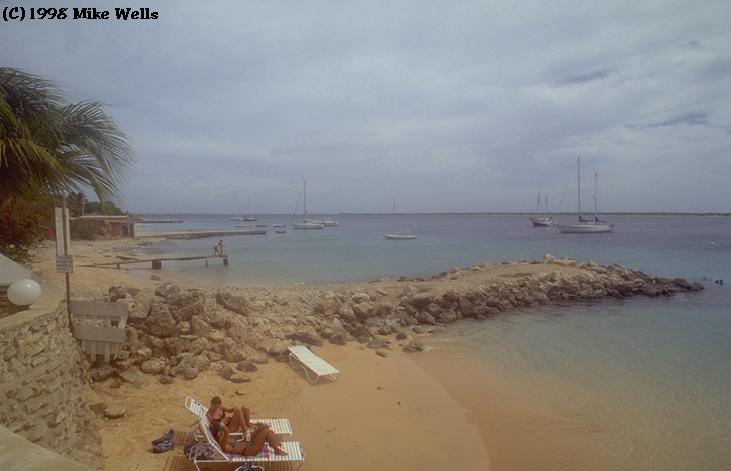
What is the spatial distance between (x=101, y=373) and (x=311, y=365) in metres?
4.12

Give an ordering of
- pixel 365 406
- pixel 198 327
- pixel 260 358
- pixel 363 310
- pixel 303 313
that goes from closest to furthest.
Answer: pixel 365 406 → pixel 198 327 → pixel 260 358 → pixel 303 313 → pixel 363 310

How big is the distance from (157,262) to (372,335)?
2081cm

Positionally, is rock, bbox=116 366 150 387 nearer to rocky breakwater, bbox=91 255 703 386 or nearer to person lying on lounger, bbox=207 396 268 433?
rocky breakwater, bbox=91 255 703 386

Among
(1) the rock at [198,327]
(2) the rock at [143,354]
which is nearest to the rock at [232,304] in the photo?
(1) the rock at [198,327]

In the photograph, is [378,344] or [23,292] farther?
[378,344]

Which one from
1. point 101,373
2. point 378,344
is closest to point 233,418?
point 101,373

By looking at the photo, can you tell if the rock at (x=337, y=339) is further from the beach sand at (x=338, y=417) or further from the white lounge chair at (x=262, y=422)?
the white lounge chair at (x=262, y=422)

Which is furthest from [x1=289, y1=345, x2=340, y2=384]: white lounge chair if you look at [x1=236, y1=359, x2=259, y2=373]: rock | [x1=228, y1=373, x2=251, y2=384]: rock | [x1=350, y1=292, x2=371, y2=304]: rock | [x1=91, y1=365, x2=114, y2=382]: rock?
[x1=350, y1=292, x2=371, y2=304]: rock

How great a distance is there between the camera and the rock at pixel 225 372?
29.7 feet

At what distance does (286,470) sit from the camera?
20.5 ft

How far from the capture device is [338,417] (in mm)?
8086

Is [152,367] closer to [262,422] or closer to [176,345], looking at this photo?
[176,345]

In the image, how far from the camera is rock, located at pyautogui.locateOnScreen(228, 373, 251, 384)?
8.94 metres

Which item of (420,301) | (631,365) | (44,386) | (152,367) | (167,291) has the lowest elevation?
(631,365)
